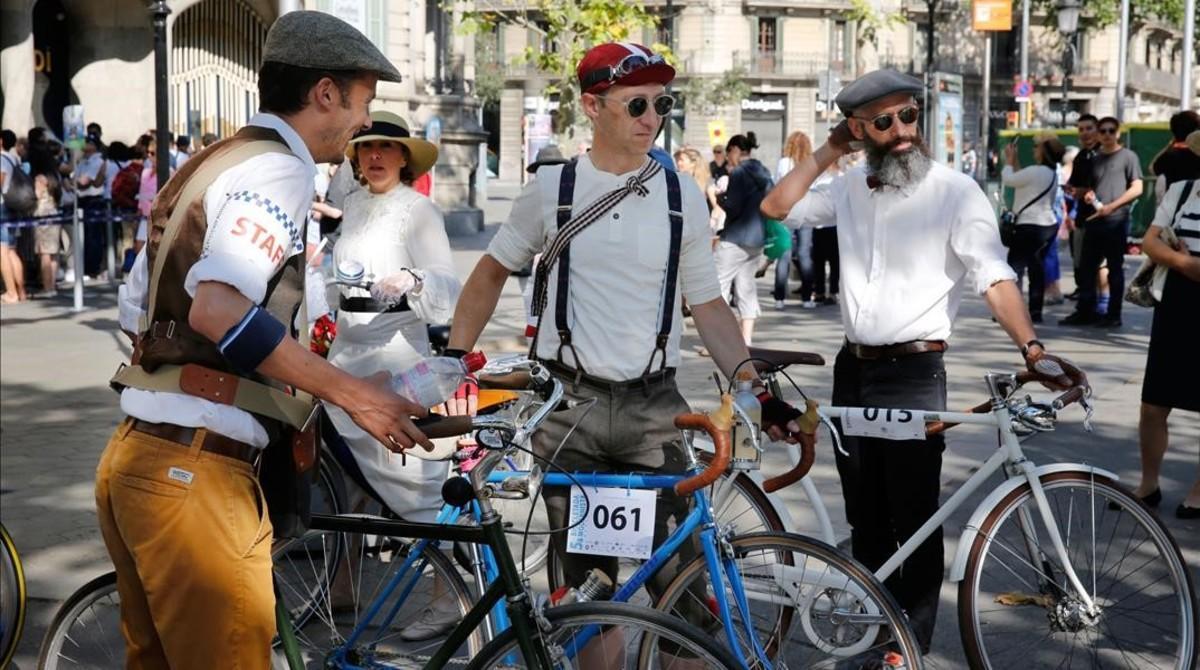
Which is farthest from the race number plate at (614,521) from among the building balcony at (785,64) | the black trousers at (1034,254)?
the building balcony at (785,64)

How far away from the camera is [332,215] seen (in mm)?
6711

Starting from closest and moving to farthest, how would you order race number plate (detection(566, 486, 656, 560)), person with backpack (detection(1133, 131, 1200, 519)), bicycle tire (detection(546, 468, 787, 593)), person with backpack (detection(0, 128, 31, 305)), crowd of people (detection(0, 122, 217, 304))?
race number plate (detection(566, 486, 656, 560))
bicycle tire (detection(546, 468, 787, 593))
person with backpack (detection(1133, 131, 1200, 519))
person with backpack (detection(0, 128, 31, 305))
crowd of people (detection(0, 122, 217, 304))

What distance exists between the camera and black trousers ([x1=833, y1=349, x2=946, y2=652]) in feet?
15.7

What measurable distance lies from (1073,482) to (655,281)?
52.6 inches

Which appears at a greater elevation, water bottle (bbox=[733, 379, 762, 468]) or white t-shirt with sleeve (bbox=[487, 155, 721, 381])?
white t-shirt with sleeve (bbox=[487, 155, 721, 381])

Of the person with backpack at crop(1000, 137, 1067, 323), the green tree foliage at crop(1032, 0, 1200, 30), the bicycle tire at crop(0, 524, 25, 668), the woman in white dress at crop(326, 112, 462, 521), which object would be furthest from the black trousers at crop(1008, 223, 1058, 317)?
the green tree foliage at crop(1032, 0, 1200, 30)

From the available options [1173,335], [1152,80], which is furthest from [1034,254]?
[1152,80]

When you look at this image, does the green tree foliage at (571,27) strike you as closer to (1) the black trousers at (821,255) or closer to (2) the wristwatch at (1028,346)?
(1) the black trousers at (821,255)

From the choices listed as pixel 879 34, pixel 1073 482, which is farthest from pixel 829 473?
pixel 879 34

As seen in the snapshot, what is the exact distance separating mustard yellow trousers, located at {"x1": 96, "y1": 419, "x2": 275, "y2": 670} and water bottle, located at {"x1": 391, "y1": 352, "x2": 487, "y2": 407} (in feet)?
1.14

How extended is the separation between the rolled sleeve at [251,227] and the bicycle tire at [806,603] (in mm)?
1444

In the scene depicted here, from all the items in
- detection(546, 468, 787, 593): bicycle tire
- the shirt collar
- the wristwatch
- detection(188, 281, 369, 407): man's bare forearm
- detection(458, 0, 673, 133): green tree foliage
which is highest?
detection(458, 0, 673, 133): green tree foliage

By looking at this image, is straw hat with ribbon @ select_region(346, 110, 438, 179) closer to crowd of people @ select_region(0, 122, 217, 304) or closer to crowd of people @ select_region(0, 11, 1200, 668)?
crowd of people @ select_region(0, 11, 1200, 668)

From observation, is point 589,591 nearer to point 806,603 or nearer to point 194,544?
point 806,603
